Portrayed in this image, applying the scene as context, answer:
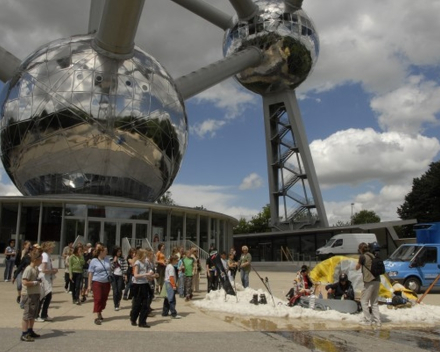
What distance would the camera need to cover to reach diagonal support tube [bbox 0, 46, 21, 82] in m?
22.1

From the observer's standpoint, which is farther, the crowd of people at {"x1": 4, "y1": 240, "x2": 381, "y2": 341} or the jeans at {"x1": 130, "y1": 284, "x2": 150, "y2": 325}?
the jeans at {"x1": 130, "y1": 284, "x2": 150, "y2": 325}

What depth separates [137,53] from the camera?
68.2 ft

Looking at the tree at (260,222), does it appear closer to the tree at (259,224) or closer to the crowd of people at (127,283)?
the tree at (259,224)

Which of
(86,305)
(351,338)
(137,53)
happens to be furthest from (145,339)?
(137,53)

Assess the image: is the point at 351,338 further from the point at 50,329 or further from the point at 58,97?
the point at 58,97

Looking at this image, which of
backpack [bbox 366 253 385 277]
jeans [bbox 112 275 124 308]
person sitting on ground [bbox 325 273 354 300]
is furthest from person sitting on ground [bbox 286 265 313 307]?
jeans [bbox 112 275 124 308]

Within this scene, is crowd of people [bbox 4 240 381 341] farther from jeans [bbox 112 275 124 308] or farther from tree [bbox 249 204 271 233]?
tree [bbox 249 204 271 233]

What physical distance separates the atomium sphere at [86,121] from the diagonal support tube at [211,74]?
451cm

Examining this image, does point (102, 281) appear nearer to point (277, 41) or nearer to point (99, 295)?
point (99, 295)

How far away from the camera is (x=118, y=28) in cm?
1706

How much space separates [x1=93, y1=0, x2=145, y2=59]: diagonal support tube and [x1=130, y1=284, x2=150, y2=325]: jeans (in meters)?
10.1

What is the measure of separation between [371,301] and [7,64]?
20.4 metres

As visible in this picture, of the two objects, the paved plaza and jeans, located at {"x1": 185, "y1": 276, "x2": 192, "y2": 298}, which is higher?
jeans, located at {"x1": 185, "y1": 276, "x2": 192, "y2": 298}

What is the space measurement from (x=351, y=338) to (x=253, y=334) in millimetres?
1484
